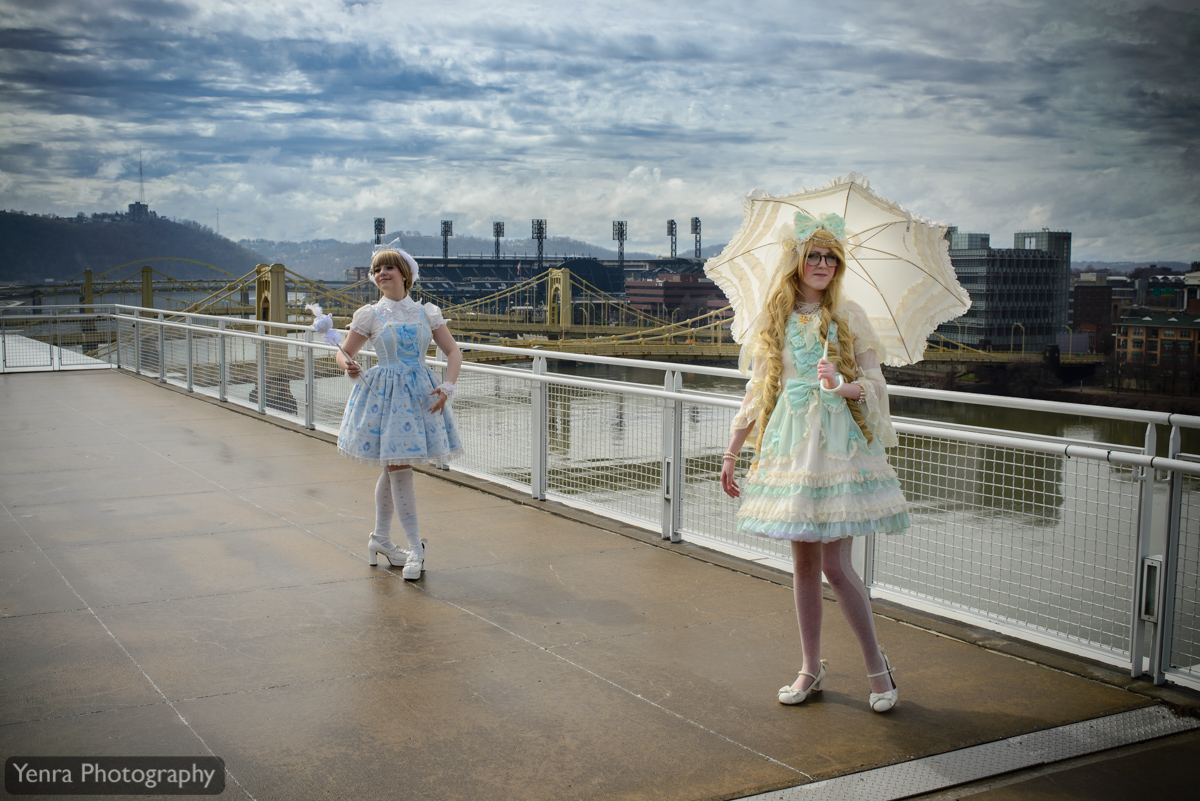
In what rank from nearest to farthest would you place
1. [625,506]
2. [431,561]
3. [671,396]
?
[431,561] < [671,396] < [625,506]

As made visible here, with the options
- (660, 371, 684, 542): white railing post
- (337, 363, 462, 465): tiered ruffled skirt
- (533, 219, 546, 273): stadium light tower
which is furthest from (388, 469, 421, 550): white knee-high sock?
(533, 219, 546, 273): stadium light tower

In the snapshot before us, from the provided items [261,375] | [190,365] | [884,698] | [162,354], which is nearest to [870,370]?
[884,698]

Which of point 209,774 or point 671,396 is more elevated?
point 671,396

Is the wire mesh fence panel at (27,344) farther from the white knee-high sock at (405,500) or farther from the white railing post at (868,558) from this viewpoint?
the white railing post at (868,558)

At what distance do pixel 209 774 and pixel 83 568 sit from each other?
2.24 meters

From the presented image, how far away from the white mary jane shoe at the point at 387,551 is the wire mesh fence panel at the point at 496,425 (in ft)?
5.41

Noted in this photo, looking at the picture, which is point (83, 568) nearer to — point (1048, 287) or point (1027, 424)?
point (1027, 424)

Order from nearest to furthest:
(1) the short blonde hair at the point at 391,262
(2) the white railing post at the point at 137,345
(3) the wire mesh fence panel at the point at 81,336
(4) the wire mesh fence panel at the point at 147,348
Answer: (1) the short blonde hair at the point at 391,262
(4) the wire mesh fence panel at the point at 147,348
(2) the white railing post at the point at 137,345
(3) the wire mesh fence panel at the point at 81,336

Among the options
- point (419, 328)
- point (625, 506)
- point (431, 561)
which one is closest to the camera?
point (419, 328)

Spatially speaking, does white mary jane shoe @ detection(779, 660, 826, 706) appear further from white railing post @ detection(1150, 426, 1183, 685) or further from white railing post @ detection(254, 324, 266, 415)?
white railing post @ detection(254, 324, 266, 415)

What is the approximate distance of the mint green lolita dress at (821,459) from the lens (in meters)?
2.70

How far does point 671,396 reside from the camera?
4.88 metres

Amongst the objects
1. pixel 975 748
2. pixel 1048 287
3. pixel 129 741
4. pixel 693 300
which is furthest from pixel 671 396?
pixel 693 300

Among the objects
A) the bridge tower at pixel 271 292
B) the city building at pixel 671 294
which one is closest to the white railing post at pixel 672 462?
the bridge tower at pixel 271 292
